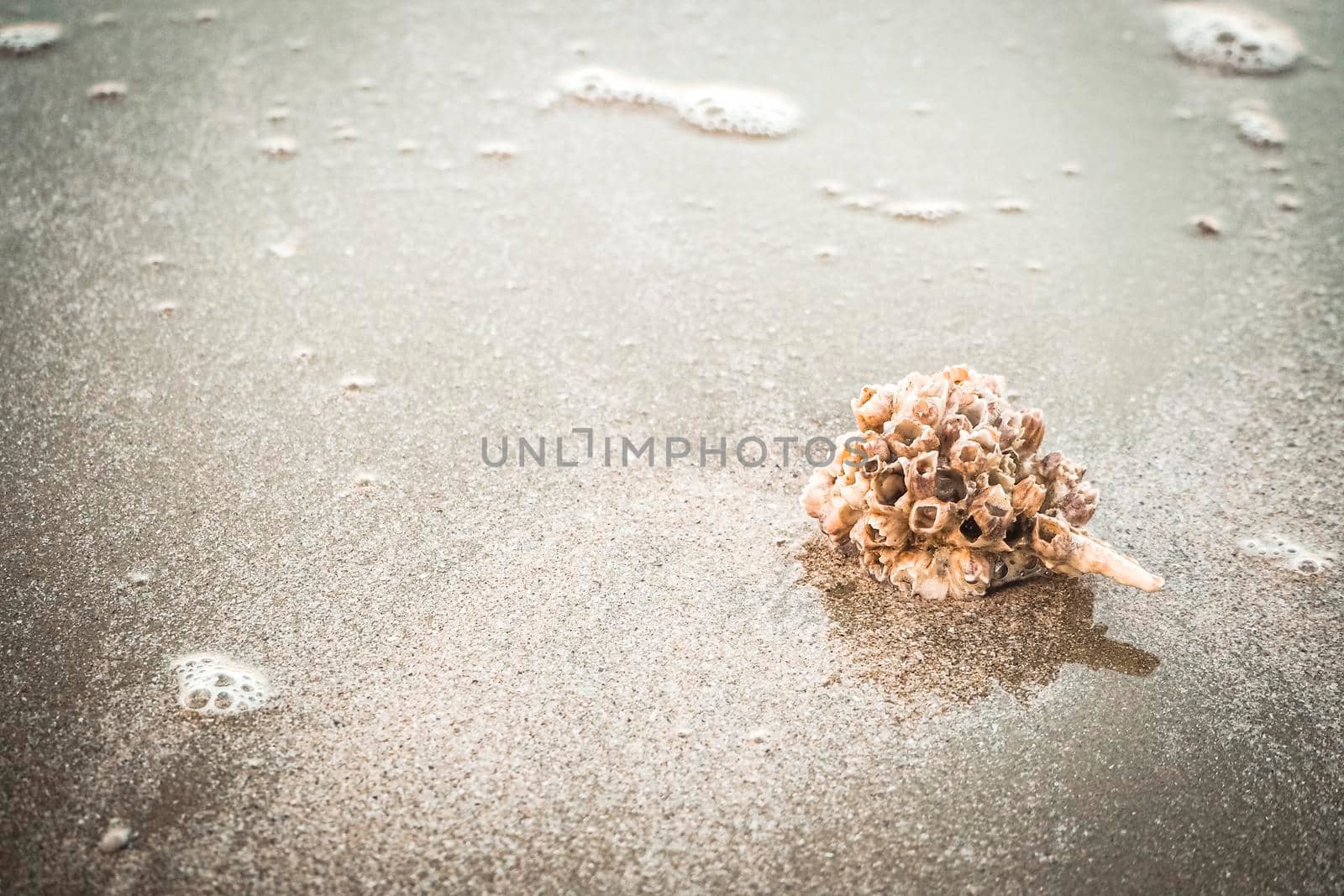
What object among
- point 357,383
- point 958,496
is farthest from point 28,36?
point 958,496

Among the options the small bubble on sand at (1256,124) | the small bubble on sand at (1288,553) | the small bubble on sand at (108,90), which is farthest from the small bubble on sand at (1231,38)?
the small bubble on sand at (108,90)

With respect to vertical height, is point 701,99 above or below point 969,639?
above

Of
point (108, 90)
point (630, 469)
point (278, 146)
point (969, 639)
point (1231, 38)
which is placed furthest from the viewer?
point (1231, 38)

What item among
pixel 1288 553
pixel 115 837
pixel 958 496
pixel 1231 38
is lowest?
pixel 115 837

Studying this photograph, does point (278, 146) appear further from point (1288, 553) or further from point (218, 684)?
point (1288, 553)

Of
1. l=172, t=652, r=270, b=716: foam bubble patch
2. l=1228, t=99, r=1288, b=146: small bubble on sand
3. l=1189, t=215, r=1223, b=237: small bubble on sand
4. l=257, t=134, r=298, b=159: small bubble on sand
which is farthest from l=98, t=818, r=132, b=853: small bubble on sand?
l=1228, t=99, r=1288, b=146: small bubble on sand

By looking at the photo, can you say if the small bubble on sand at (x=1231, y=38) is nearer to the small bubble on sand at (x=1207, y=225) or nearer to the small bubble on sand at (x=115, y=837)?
the small bubble on sand at (x=1207, y=225)

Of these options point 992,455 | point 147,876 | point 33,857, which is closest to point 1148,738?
point 992,455
